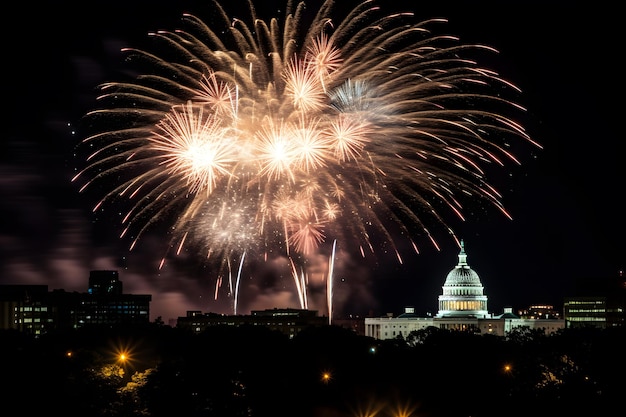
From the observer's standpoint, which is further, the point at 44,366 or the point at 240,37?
the point at 44,366

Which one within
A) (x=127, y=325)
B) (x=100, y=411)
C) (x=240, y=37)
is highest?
(x=240, y=37)

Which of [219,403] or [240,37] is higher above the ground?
[240,37]

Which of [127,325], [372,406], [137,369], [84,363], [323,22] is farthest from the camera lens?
[127,325]

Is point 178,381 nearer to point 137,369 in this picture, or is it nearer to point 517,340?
point 137,369

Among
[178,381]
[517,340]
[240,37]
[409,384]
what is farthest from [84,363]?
[517,340]

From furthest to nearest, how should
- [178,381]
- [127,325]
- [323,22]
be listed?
1. [127,325]
2. [178,381]
3. [323,22]

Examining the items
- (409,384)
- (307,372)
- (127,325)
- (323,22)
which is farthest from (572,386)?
(127,325)
